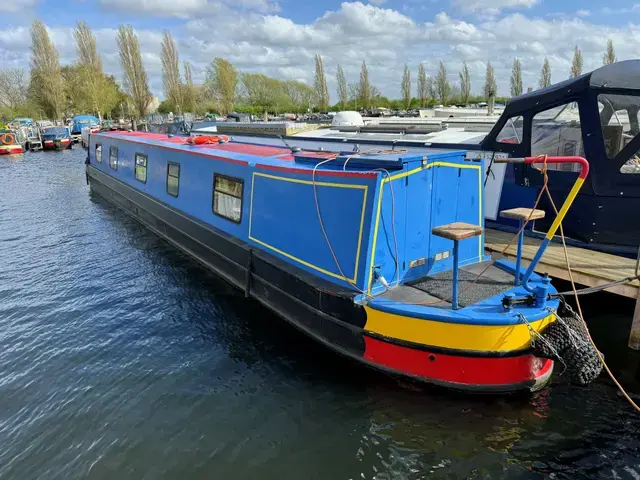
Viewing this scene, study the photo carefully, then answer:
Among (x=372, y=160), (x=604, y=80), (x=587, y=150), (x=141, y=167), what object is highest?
(x=604, y=80)

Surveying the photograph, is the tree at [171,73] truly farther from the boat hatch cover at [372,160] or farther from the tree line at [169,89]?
the boat hatch cover at [372,160]

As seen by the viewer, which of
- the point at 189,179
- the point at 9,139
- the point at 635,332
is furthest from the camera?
the point at 9,139

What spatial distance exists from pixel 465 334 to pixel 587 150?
13.7 feet

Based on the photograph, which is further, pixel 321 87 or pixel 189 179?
pixel 321 87

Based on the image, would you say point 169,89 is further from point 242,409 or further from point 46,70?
point 242,409

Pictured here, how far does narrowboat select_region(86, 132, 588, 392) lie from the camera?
477 cm

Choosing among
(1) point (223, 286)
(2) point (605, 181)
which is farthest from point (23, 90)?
(2) point (605, 181)

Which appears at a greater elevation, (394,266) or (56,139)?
(56,139)

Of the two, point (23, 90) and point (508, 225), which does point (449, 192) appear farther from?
point (23, 90)

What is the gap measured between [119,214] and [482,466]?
12800mm

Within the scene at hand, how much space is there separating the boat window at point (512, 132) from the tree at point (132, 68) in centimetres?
5708

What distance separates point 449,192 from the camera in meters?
5.89

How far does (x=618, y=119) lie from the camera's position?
6984mm

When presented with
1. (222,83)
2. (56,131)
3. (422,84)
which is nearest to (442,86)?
(422,84)
